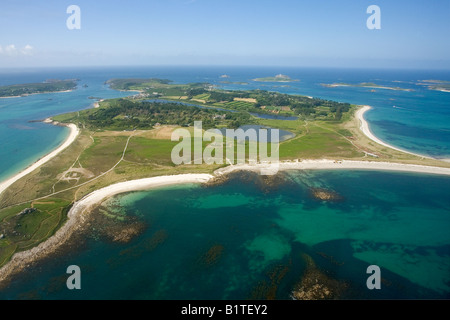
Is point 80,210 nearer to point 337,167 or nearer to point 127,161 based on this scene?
point 127,161

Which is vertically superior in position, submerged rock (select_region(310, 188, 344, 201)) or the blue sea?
submerged rock (select_region(310, 188, 344, 201))

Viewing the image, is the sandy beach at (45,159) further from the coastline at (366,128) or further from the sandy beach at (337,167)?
the coastline at (366,128)

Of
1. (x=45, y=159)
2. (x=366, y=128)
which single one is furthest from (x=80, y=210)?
(x=366, y=128)

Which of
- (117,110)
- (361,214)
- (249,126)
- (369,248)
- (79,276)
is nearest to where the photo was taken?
(79,276)

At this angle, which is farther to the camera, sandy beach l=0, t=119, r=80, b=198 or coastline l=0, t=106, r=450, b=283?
sandy beach l=0, t=119, r=80, b=198

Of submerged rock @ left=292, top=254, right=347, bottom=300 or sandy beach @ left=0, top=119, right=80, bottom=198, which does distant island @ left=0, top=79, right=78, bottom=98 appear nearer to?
sandy beach @ left=0, top=119, right=80, bottom=198

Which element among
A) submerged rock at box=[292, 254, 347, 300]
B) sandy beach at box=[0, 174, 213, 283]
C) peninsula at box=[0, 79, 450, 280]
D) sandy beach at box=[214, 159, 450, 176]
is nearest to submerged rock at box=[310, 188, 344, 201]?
sandy beach at box=[214, 159, 450, 176]

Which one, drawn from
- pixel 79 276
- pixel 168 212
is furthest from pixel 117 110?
pixel 79 276

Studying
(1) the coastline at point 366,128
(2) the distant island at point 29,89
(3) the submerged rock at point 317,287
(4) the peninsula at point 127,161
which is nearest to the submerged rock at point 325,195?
(4) the peninsula at point 127,161
